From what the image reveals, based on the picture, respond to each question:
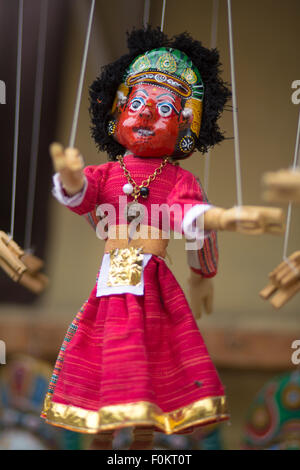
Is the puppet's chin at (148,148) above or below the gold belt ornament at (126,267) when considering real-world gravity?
above

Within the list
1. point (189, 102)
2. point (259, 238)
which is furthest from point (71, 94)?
point (189, 102)

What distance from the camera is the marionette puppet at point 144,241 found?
4.29 ft

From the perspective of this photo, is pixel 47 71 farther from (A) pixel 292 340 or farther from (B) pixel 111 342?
(B) pixel 111 342

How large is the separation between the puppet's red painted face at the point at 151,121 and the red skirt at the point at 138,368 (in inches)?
9.5

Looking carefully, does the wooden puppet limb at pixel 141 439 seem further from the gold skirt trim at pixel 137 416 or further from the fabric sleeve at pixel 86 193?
the fabric sleeve at pixel 86 193

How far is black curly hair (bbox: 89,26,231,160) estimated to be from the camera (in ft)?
4.93

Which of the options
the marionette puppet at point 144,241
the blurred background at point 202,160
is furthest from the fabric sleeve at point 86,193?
the blurred background at point 202,160

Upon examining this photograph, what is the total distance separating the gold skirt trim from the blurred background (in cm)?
121

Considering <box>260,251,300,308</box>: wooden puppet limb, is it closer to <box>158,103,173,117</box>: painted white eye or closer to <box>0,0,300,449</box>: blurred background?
<box>158,103,173,117</box>: painted white eye

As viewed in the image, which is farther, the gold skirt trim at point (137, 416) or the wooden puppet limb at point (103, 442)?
the wooden puppet limb at point (103, 442)

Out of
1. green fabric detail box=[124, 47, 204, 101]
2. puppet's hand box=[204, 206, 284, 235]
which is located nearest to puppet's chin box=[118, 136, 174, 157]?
green fabric detail box=[124, 47, 204, 101]

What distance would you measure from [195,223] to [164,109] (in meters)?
0.28

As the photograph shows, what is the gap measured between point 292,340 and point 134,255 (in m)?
1.27

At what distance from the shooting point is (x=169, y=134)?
145 cm
